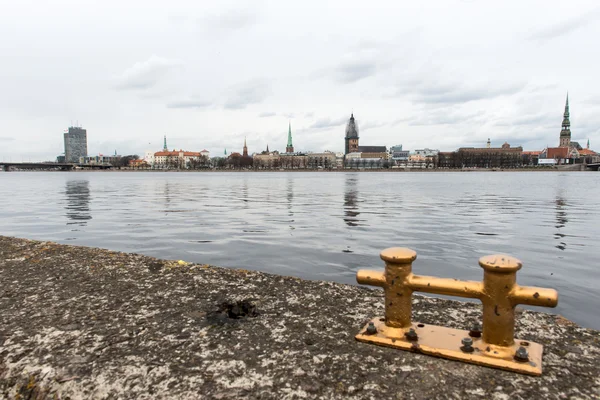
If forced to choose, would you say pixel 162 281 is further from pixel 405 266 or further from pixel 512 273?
pixel 512 273

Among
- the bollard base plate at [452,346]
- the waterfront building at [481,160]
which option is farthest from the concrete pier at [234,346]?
the waterfront building at [481,160]

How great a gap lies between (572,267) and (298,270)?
21.0ft

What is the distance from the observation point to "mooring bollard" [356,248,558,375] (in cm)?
242

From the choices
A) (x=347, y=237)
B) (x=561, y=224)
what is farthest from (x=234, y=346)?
(x=561, y=224)

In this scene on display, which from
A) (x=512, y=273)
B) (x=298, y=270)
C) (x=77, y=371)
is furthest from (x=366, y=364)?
(x=298, y=270)

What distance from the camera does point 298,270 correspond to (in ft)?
29.5

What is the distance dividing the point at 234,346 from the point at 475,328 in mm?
1728

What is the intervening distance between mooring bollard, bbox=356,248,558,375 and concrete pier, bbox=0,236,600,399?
9 cm

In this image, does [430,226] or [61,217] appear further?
[61,217]

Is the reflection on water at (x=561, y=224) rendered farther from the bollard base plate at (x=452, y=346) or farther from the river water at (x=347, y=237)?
the bollard base plate at (x=452, y=346)

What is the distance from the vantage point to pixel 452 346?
269 cm

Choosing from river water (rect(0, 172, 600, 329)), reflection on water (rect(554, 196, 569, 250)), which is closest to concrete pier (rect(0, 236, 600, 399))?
river water (rect(0, 172, 600, 329))

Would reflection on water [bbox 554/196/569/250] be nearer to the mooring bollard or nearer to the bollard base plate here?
the bollard base plate

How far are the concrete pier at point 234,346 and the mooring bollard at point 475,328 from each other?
0.28ft
